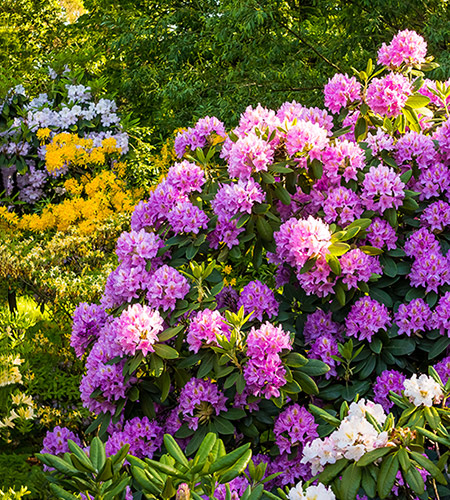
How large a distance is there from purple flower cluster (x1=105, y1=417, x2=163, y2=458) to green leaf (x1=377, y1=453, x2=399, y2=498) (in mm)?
1281

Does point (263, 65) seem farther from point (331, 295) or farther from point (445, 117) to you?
point (331, 295)

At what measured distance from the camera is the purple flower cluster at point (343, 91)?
299 cm

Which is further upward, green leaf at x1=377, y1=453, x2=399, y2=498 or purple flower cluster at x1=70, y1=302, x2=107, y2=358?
green leaf at x1=377, y1=453, x2=399, y2=498

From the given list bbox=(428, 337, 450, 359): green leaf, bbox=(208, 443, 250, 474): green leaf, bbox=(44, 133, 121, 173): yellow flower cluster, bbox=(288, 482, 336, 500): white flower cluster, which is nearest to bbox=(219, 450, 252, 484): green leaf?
bbox=(208, 443, 250, 474): green leaf

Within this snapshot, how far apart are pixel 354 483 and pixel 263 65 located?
7.48 m

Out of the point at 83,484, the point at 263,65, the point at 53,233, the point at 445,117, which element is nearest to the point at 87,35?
the point at 263,65

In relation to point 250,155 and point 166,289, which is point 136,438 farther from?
point 250,155

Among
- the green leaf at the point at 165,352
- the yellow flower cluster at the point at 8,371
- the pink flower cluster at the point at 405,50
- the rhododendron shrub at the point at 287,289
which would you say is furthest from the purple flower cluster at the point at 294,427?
the pink flower cluster at the point at 405,50

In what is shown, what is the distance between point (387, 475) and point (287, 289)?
1298 millimetres

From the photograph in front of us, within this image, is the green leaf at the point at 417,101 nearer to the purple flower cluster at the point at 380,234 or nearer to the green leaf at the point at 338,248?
the purple flower cluster at the point at 380,234

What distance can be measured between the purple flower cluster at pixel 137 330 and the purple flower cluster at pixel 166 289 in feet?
0.46

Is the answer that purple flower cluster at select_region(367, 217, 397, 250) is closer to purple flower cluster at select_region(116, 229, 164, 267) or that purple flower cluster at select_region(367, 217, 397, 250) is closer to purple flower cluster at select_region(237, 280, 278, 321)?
purple flower cluster at select_region(237, 280, 278, 321)

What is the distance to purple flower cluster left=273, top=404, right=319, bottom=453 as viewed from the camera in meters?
2.48

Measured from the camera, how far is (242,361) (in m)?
2.38
